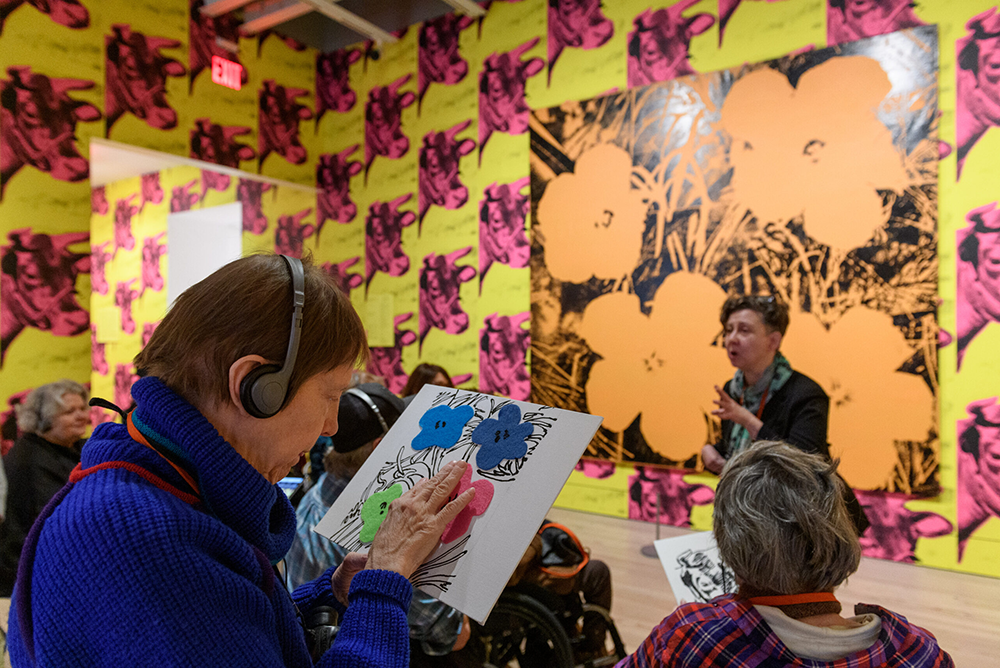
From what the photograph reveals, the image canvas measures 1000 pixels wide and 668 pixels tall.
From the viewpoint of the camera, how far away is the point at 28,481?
2588 mm

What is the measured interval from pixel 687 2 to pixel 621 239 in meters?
1.57

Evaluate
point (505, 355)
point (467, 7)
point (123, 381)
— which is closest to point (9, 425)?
point (123, 381)

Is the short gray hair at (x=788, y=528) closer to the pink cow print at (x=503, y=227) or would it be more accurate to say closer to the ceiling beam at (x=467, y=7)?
the pink cow print at (x=503, y=227)

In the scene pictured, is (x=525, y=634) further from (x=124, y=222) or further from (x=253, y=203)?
(x=124, y=222)

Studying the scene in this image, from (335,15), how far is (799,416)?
4076 millimetres

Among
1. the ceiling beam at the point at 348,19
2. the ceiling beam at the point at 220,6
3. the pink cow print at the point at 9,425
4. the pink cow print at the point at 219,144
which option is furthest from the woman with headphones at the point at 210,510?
the pink cow print at the point at 219,144

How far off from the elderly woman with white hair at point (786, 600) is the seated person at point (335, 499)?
0.56 m

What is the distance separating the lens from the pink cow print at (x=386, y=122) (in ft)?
19.0

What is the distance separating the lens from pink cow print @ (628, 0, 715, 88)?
14.4 ft

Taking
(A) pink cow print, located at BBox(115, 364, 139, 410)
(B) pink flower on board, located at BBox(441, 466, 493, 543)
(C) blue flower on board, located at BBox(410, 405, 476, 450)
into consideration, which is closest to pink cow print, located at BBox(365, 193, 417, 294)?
(A) pink cow print, located at BBox(115, 364, 139, 410)

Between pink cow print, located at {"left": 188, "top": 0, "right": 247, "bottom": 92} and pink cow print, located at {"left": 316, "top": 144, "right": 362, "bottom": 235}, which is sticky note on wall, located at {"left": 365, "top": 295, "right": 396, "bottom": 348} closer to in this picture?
pink cow print, located at {"left": 316, "top": 144, "right": 362, "bottom": 235}

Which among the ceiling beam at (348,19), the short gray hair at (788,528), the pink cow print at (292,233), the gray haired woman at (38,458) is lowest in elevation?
the gray haired woman at (38,458)

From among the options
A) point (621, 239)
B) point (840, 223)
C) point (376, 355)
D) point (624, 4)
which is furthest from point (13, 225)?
point (840, 223)

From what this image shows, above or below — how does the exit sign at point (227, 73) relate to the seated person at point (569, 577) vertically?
above
